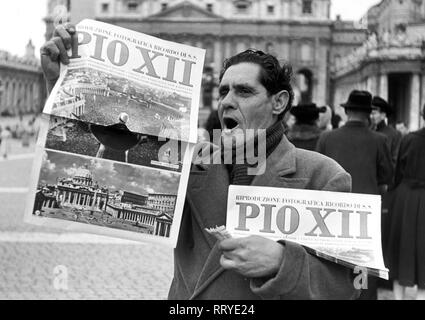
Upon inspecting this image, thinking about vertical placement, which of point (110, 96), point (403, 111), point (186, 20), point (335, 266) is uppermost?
point (186, 20)

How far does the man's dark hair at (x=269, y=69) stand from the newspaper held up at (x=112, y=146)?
0.79ft

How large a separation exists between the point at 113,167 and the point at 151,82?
284 mm

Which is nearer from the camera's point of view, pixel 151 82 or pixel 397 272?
pixel 151 82

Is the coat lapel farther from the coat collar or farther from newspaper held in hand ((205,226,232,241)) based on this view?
newspaper held in hand ((205,226,232,241))

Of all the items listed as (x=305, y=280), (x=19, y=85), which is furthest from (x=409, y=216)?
(x=19, y=85)

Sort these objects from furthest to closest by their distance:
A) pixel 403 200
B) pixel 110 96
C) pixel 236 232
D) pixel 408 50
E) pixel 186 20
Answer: pixel 186 20 < pixel 408 50 < pixel 403 200 < pixel 110 96 < pixel 236 232

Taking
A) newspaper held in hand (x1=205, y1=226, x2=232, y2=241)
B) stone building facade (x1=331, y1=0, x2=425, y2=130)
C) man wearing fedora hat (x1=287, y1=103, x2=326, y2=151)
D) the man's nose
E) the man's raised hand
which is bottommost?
newspaper held in hand (x1=205, y1=226, x2=232, y2=241)

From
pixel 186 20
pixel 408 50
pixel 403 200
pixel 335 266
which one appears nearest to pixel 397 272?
pixel 403 200

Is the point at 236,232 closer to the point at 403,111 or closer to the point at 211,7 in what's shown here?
the point at 403,111

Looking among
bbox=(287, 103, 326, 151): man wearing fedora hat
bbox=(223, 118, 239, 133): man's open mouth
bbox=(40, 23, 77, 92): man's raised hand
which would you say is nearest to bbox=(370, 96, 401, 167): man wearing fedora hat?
bbox=(287, 103, 326, 151): man wearing fedora hat

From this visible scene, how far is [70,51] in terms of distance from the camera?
200 cm

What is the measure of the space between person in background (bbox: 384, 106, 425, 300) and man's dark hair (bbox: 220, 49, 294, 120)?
3808mm

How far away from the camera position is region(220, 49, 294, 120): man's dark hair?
207 cm

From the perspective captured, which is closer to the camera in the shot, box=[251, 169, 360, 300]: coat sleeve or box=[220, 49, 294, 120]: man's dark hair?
box=[251, 169, 360, 300]: coat sleeve
